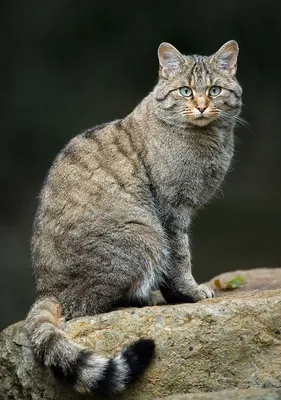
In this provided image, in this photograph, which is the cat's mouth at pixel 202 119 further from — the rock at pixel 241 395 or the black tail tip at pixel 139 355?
the rock at pixel 241 395

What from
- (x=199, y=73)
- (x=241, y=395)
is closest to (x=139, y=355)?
(x=241, y=395)

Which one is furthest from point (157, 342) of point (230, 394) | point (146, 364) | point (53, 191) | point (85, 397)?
point (53, 191)

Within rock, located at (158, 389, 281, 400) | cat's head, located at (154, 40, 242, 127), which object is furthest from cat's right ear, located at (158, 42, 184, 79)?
rock, located at (158, 389, 281, 400)

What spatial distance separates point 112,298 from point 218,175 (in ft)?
3.52

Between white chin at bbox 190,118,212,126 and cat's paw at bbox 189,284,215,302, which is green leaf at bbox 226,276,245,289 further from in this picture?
white chin at bbox 190,118,212,126

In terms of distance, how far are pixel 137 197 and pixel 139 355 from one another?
1.11m

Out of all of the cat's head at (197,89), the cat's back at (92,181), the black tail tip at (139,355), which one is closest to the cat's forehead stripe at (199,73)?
the cat's head at (197,89)

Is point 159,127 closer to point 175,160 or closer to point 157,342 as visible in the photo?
point 175,160

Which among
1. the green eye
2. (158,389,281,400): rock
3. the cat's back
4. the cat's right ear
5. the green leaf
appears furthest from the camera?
the green leaf

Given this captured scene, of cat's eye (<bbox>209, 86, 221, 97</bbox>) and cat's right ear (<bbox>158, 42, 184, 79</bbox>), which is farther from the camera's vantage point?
cat's right ear (<bbox>158, 42, 184, 79</bbox>)

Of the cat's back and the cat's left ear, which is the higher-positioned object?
the cat's left ear

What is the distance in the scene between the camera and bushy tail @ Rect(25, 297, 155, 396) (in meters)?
4.53

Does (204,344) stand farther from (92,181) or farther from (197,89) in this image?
(197,89)

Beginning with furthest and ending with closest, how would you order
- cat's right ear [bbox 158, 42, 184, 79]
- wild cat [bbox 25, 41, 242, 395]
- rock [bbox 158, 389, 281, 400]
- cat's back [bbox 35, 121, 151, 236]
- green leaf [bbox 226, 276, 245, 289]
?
green leaf [bbox 226, 276, 245, 289], cat's right ear [bbox 158, 42, 184, 79], cat's back [bbox 35, 121, 151, 236], wild cat [bbox 25, 41, 242, 395], rock [bbox 158, 389, 281, 400]
